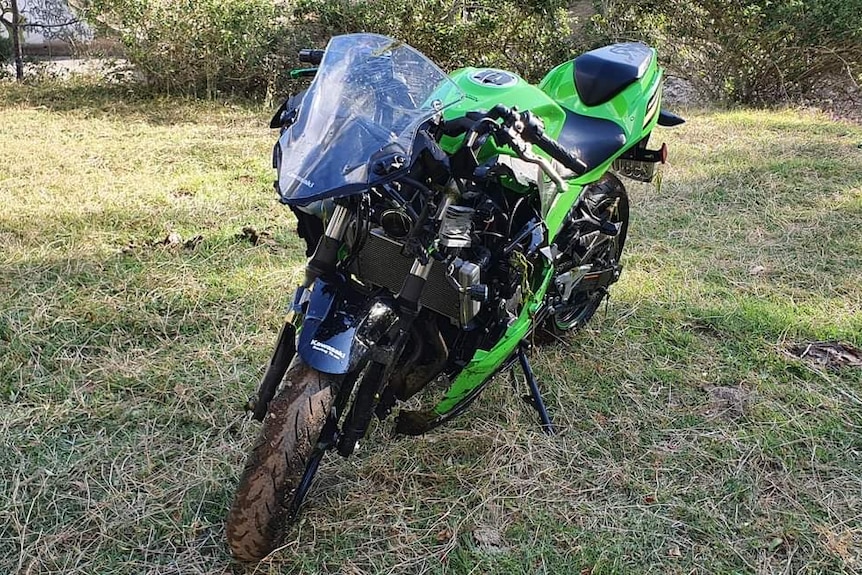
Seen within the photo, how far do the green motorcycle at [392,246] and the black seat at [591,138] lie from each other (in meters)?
0.23

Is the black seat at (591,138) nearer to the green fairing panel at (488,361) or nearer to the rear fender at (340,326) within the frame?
the green fairing panel at (488,361)

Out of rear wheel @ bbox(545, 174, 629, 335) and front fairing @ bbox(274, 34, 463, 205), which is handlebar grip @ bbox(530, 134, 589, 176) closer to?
front fairing @ bbox(274, 34, 463, 205)

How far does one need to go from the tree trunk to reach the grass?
153 inches

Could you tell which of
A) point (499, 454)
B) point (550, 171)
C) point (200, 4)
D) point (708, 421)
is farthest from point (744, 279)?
point (200, 4)

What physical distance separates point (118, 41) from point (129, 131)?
168 centimetres

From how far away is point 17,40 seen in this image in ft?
25.2

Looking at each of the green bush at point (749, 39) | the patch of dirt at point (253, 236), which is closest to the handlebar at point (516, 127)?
the patch of dirt at point (253, 236)

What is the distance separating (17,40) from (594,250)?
23.7 ft

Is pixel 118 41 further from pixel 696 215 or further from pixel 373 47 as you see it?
pixel 373 47

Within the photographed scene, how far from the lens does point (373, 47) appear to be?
76.4 inches

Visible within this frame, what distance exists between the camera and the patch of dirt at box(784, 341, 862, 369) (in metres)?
3.10

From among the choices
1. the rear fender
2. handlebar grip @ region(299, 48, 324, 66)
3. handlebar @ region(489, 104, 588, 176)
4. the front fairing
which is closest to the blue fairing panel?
the rear fender

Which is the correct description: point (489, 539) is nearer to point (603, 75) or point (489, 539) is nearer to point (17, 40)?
point (603, 75)

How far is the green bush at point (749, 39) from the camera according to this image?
758cm
